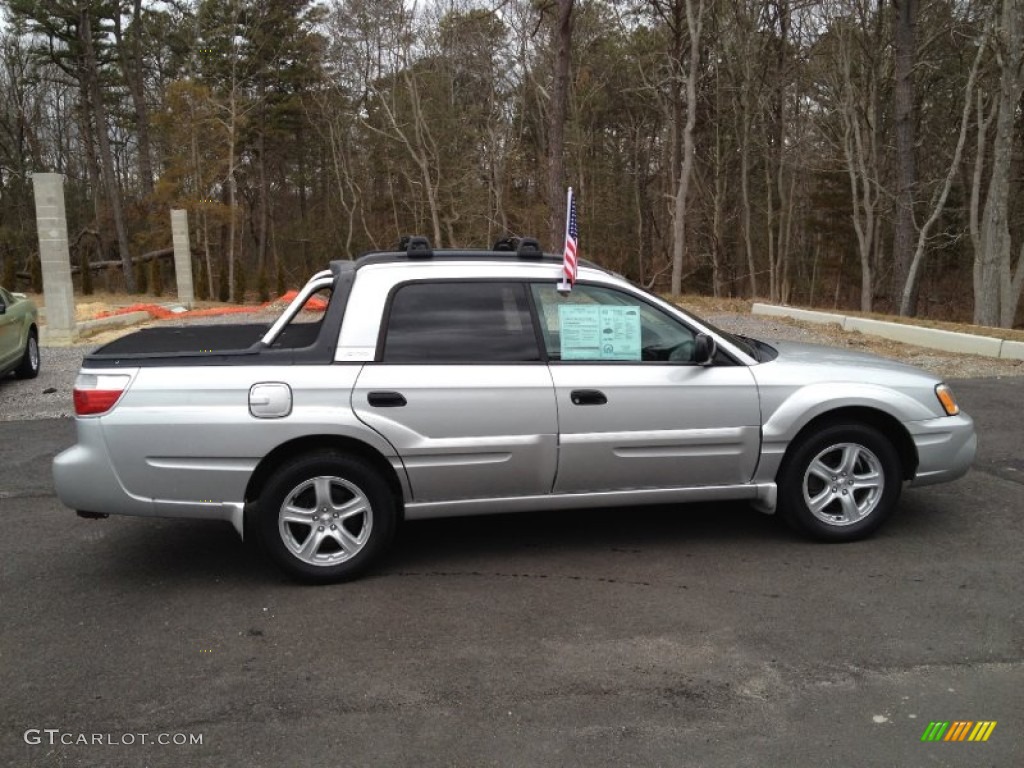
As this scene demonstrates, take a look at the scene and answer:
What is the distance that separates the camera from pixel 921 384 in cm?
516

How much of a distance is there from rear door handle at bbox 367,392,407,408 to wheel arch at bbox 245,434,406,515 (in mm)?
220

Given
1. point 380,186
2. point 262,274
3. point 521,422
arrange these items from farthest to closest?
point 380,186
point 262,274
point 521,422

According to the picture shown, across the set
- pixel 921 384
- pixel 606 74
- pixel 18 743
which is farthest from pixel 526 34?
pixel 18 743

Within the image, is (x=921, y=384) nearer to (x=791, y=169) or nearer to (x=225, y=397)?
(x=225, y=397)

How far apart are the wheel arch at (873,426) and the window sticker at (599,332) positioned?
1.07 m

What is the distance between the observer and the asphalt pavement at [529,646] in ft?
10.2

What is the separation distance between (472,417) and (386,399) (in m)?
0.46

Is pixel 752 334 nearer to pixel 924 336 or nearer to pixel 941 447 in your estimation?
pixel 924 336

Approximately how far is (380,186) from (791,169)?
73.6 ft

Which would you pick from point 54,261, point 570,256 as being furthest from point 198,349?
point 54,261

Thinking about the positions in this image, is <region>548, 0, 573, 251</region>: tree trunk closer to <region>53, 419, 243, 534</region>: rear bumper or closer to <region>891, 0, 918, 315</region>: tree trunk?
<region>891, 0, 918, 315</region>: tree trunk

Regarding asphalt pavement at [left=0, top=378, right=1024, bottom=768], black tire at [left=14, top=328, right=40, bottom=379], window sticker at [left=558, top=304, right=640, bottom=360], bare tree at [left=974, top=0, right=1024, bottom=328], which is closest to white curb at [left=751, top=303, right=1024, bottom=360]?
bare tree at [left=974, top=0, right=1024, bottom=328]

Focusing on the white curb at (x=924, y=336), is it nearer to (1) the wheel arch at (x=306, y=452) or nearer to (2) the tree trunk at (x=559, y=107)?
(2) the tree trunk at (x=559, y=107)

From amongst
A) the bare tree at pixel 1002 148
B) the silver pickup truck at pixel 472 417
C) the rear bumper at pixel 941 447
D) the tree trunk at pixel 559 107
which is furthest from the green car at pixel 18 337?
the bare tree at pixel 1002 148
